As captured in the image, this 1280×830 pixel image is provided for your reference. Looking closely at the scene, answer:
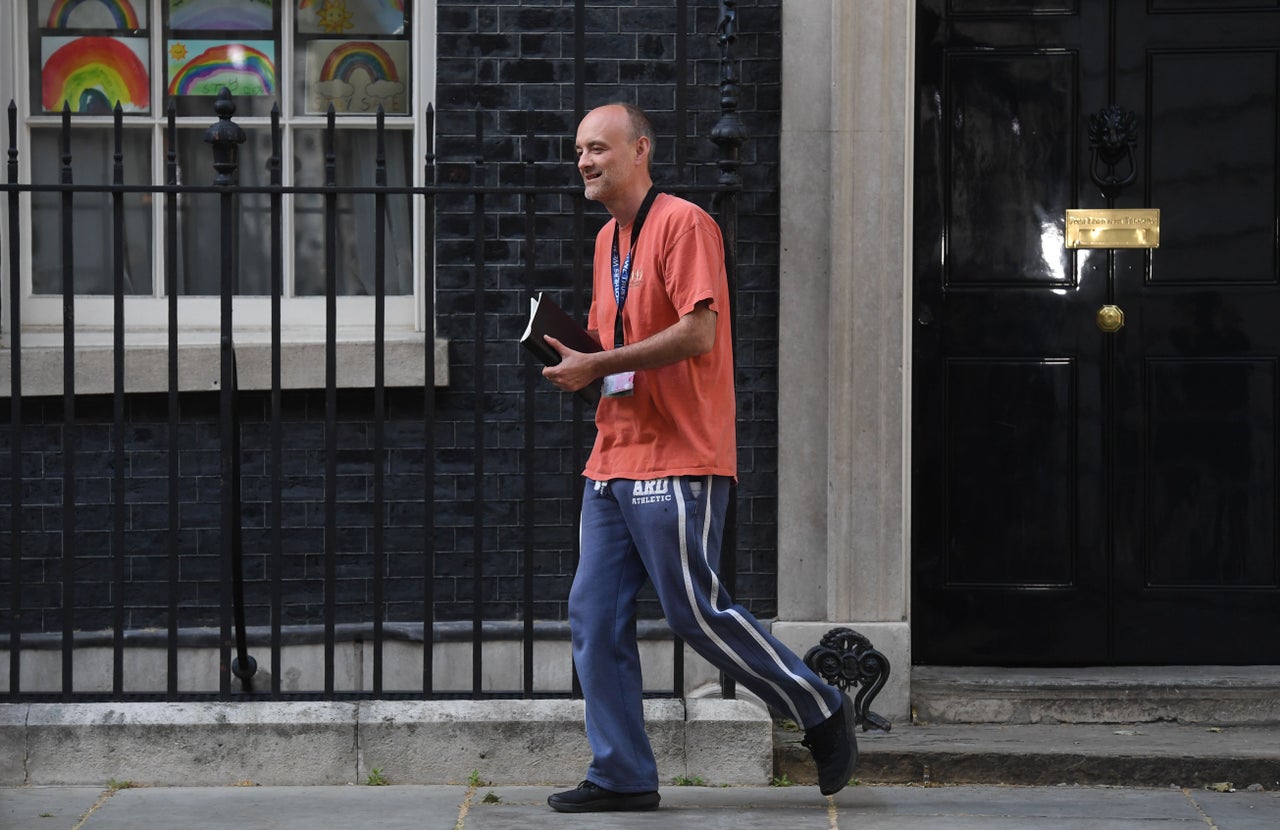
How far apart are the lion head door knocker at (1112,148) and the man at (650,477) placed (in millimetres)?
2089

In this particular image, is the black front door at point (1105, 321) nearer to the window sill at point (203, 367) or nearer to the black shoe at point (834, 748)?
the black shoe at point (834, 748)

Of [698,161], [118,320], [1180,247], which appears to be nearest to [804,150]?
[698,161]

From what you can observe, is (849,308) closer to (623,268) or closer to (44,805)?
(623,268)

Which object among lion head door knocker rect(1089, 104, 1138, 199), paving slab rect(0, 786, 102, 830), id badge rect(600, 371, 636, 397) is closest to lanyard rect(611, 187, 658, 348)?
id badge rect(600, 371, 636, 397)

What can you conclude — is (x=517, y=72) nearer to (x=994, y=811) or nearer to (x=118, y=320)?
(x=118, y=320)

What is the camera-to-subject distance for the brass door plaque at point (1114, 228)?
635 centimetres

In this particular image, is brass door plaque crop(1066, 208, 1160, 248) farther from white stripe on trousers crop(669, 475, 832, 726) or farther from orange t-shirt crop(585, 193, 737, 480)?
white stripe on trousers crop(669, 475, 832, 726)

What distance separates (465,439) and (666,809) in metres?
Result: 1.81

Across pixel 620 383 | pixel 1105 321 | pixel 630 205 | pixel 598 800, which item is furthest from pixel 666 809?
pixel 1105 321

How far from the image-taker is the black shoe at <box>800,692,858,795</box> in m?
4.84

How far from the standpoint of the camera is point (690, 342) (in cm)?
468

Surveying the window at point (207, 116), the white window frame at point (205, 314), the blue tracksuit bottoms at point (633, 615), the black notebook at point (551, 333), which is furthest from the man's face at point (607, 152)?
the window at point (207, 116)

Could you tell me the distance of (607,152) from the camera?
4.78 metres

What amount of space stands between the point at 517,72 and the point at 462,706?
7.60ft
